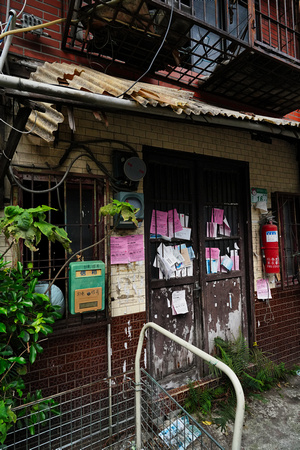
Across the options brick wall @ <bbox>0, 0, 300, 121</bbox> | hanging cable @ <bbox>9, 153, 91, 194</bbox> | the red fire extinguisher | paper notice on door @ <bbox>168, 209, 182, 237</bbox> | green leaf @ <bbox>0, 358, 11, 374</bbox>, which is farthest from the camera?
the red fire extinguisher

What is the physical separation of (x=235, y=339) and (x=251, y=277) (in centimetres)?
101

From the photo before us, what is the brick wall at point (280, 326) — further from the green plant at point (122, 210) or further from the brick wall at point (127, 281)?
the green plant at point (122, 210)

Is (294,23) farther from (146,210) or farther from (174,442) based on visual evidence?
(174,442)

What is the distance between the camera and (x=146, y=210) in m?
3.44

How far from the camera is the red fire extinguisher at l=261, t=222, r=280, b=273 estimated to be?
4.25 m

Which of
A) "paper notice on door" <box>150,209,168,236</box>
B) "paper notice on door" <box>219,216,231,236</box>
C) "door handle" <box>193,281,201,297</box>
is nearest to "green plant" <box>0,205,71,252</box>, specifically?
"paper notice on door" <box>150,209,168,236</box>

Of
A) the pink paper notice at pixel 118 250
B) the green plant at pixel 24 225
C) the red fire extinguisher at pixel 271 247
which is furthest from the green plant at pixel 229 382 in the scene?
the green plant at pixel 24 225

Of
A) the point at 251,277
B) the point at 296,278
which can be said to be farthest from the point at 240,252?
the point at 296,278

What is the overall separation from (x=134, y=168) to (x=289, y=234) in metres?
3.44

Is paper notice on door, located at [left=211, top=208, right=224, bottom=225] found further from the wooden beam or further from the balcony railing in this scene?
the wooden beam

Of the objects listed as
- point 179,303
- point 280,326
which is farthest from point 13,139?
point 280,326

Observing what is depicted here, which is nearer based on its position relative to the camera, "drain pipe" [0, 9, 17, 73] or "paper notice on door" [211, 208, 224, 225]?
"drain pipe" [0, 9, 17, 73]

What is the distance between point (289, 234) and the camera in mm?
4934

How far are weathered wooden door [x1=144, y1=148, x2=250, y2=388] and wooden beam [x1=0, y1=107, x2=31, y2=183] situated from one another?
163 cm
